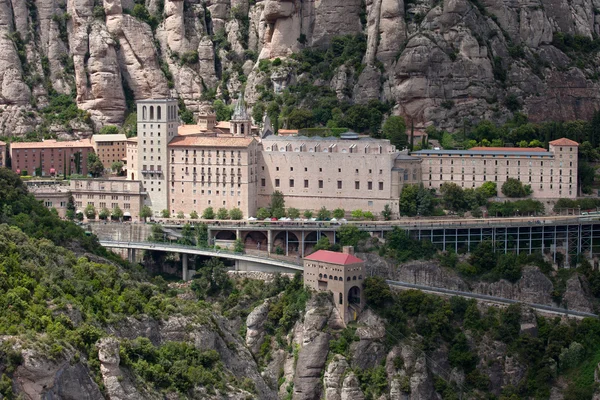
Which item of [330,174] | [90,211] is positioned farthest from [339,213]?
[90,211]

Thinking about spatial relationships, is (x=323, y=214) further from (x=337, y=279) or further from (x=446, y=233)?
(x=337, y=279)

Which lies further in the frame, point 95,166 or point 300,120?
point 300,120

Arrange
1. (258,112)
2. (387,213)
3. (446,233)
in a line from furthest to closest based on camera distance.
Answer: (258,112) → (387,213) → (446,233)

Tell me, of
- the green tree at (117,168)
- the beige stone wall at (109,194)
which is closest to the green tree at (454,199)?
the beige stone wall at (109,194)

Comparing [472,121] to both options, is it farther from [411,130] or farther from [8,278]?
[8,278]

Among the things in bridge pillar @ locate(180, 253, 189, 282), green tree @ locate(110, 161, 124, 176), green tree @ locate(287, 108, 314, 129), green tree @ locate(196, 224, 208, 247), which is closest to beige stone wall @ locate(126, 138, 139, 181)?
green tree @ locate(110, 161, 124, 176)

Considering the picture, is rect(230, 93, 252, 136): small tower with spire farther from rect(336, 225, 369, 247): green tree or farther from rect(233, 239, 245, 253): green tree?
rect(336, 225, 369, 247): green tree

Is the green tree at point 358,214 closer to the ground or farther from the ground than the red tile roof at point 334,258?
farther from the ground

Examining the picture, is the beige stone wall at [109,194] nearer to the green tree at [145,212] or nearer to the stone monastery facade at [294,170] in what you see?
the stone monastery facade at [294,170]

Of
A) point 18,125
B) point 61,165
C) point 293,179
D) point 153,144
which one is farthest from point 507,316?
point 18,125
